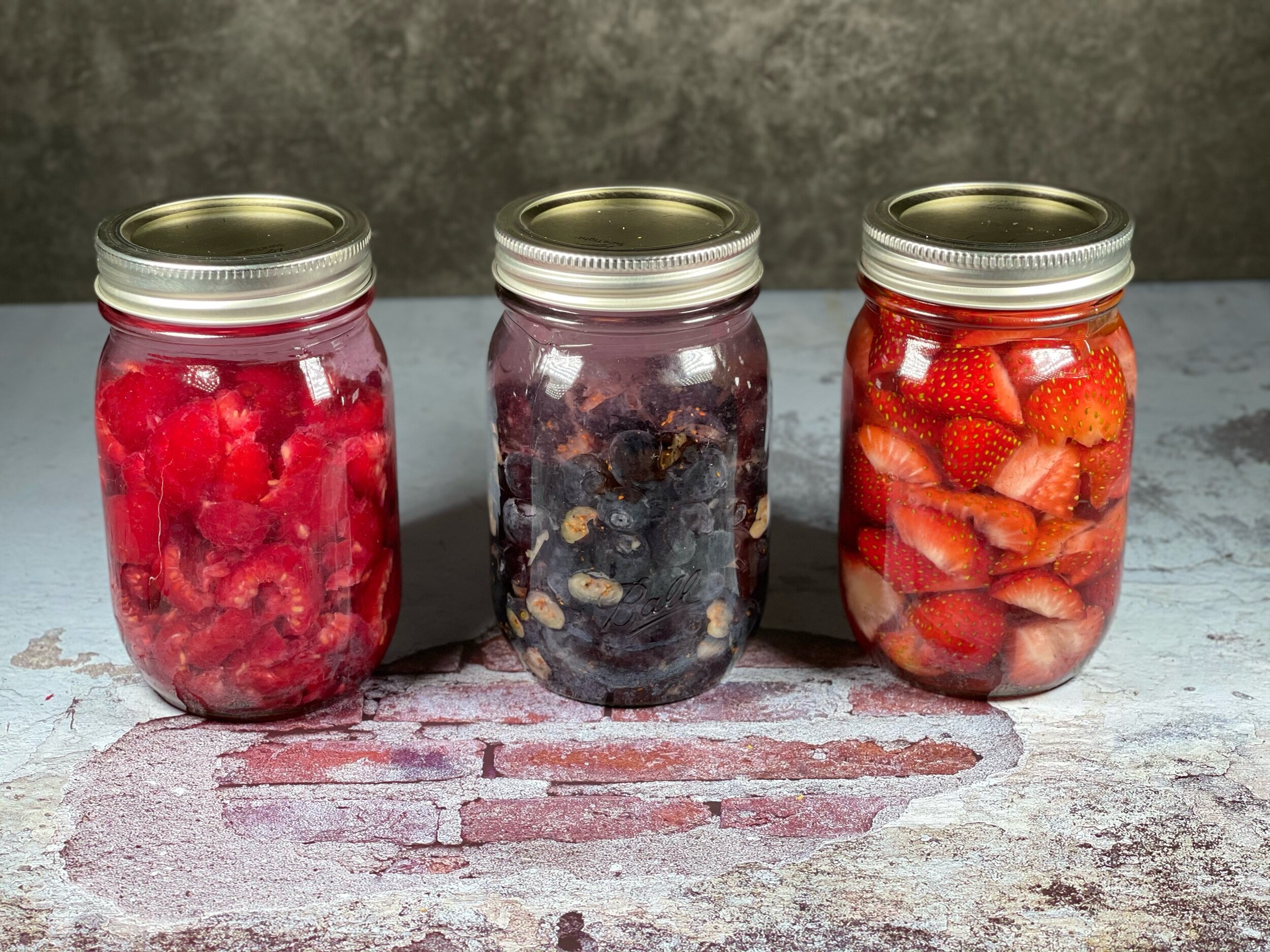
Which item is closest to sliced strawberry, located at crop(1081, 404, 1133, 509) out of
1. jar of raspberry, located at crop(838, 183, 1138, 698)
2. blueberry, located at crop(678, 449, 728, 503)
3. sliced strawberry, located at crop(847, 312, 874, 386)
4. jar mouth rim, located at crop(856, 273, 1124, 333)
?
jar of raspberry, located at crop(838, 183, 1138, 698)

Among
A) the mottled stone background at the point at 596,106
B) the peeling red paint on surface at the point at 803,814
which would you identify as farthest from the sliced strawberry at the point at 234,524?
the mottled stone background at the point at 596,106

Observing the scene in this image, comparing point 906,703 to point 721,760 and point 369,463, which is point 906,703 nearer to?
point 721,760

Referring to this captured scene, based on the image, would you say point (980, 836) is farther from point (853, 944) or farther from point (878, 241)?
point (878, 241)

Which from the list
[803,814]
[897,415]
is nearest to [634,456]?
[897,415]

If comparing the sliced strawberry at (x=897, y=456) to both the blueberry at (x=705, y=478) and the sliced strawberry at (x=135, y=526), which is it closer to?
the blueberry at (x=705, y=478)

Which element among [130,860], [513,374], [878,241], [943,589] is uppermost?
[878,241]

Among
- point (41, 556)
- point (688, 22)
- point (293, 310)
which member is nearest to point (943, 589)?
point (293, 310)
